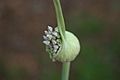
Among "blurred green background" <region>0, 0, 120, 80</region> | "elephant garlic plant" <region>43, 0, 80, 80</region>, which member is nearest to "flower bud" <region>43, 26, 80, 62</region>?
"elephant garlic plant" <region>43, 0, 80, 80</region>

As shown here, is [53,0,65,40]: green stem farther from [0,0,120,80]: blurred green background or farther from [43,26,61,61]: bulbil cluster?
[0,0,120,80]: blurred green background
